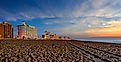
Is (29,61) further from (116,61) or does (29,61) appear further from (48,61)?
(116,61)

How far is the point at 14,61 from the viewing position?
1619 centimetres

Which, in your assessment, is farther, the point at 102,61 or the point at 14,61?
the point at 102,61

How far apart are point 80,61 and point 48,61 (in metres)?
2.71

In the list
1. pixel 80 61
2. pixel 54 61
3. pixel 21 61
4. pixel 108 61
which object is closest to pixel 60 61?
pixel 54 61

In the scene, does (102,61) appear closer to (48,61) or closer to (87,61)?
→ (87,61)

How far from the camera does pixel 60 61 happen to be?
659 inches

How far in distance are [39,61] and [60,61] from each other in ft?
5.75

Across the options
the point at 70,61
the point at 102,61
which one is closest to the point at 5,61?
the point at 70,61

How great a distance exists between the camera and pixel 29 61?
53.9 ft

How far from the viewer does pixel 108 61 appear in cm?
1770

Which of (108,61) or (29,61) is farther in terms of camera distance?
(108,61)

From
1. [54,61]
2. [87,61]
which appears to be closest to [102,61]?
[87,61]

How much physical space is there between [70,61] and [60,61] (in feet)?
2.76

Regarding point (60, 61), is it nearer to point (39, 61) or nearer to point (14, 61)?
point (39, 61)
